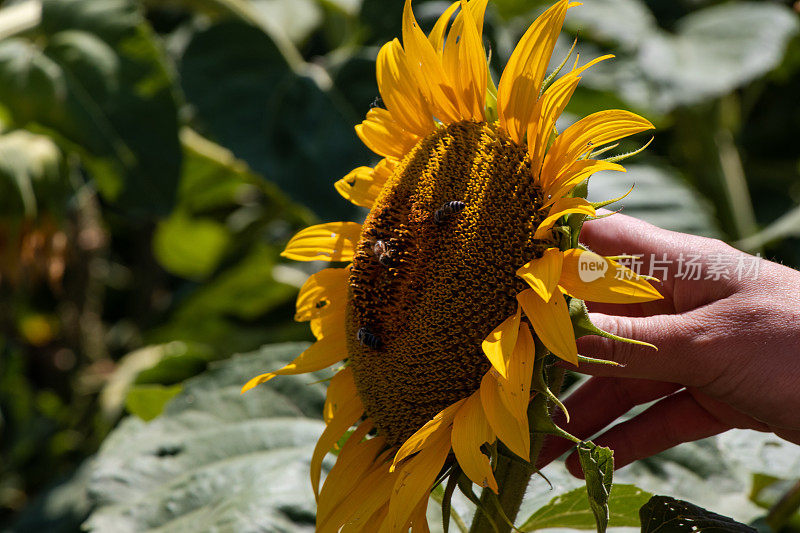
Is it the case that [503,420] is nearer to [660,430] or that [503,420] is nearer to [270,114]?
[660,430]

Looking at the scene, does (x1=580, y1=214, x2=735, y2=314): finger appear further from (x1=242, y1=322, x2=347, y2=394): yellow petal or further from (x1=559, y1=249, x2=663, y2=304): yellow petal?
(x1=242, y1=322, x2=347, y2=394): yellow petal

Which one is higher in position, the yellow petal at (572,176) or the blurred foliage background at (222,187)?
the yellow petal at (572,176)

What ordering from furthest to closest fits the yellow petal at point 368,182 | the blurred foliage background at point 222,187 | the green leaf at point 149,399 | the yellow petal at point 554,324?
the green leaf at point 149,399
the blurred foliage background at point 222,187
the yellow petal at point 368,182
the yellow petal at point 554,324

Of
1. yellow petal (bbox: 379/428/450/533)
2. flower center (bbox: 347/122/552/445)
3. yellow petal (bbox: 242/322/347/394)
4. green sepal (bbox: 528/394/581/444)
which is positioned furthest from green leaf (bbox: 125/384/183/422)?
green sepal (bbox: 528/394/581/444)

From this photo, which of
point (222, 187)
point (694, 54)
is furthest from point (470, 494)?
point (222, 187)

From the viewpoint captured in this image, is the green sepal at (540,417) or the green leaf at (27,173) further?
the green leaf at (27,173)

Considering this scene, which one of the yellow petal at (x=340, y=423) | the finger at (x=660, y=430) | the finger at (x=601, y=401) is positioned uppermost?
the yellow petal at (x=340, y=423)

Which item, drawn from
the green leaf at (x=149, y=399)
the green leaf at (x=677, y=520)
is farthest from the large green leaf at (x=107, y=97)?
the green leaf at (x=677, y=520)

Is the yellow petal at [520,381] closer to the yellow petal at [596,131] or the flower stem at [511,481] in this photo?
the flower stem at [511,481]

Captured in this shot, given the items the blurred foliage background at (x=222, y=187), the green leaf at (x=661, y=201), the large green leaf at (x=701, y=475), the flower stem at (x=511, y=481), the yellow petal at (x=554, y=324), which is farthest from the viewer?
the green leaf at (x=661, y=201)
